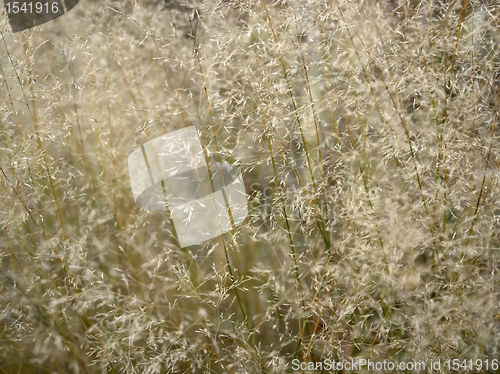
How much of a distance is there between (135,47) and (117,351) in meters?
0.87

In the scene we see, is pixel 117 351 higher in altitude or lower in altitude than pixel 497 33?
lower

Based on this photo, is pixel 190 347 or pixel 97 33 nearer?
pixel 190 347

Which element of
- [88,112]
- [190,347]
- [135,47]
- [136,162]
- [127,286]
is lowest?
[190,347]

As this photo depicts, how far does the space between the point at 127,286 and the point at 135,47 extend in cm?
70

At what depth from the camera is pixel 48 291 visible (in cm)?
Result: 102

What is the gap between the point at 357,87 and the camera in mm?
1036

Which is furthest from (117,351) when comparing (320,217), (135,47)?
(135,47)

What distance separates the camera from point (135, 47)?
1.08m

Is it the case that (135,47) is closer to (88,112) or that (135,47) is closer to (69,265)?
(88,112)

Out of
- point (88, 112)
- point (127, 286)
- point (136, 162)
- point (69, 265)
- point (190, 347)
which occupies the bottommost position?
point (190, 347)

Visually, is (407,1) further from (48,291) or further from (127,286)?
(48,291)

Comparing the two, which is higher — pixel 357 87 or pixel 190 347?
pixel 357 87

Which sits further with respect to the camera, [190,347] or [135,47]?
[135,47]

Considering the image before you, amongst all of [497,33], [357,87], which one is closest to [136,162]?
[357,87]
